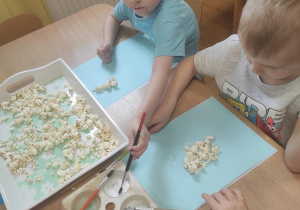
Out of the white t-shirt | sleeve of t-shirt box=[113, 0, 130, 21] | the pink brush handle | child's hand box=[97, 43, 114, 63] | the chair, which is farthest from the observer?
the chair

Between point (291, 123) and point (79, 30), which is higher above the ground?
point (79, 30)

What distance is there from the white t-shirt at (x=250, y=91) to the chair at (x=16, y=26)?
1.00 m

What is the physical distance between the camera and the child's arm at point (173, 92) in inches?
32.2

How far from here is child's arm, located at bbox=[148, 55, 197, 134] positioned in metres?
0.82

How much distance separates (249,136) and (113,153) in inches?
14.6

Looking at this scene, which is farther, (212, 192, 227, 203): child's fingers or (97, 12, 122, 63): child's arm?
(97, 12, 122, 63): child's arm

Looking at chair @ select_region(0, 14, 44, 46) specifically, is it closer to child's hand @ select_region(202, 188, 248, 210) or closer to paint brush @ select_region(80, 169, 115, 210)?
paint brush @ select_region(80, 169, 115, 210)

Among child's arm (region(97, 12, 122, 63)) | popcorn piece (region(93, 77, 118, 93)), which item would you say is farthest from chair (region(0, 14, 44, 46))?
popcorn piece (region(93, 77, 118, 93))

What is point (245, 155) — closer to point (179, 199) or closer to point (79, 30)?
point (179, 199)

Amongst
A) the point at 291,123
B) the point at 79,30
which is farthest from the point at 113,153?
the point at 79,30

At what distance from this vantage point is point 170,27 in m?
0.98

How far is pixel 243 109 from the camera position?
2.90 feet

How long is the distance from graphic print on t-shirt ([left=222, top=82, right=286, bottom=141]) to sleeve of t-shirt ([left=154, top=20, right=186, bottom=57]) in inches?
8.2

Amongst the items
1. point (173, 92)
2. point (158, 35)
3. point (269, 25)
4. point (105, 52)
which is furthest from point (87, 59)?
point (269, 25)
